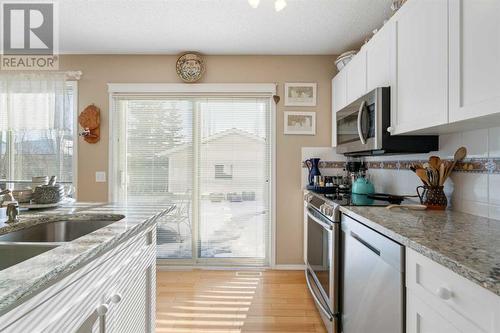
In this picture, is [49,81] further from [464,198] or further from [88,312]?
[464,198]

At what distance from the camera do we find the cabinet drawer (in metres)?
0.69

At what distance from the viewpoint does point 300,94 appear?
120 inches

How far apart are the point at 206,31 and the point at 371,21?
1456 millimetres

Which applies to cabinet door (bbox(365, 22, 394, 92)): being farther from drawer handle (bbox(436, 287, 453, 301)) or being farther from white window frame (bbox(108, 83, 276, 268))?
drawer handle (bbox(436, 287, 453, 301))

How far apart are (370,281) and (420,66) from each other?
114cm

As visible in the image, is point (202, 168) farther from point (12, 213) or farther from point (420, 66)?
point (420, 66)

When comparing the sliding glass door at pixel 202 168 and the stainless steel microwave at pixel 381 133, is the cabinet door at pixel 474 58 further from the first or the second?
the sliding glass door at pixel 202 168

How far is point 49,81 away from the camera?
10.1ft

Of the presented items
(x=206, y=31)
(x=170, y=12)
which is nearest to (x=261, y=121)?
(x=206, y=31)

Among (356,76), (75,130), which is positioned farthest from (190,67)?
(356,76)

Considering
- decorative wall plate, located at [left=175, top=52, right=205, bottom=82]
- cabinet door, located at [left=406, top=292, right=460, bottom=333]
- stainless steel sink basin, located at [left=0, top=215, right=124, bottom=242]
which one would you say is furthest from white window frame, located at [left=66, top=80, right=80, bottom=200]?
cabinet door, located at [left=406, top=292, right=460, bottom=333]

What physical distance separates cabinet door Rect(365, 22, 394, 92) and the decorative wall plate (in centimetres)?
172

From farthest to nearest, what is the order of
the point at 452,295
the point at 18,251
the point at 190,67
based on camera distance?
the point at 190,67 < the point at 18,251 < the point at 452,295

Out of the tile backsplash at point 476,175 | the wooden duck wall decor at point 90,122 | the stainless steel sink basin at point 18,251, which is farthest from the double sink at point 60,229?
the wooden duck wall decor at point 90,122
